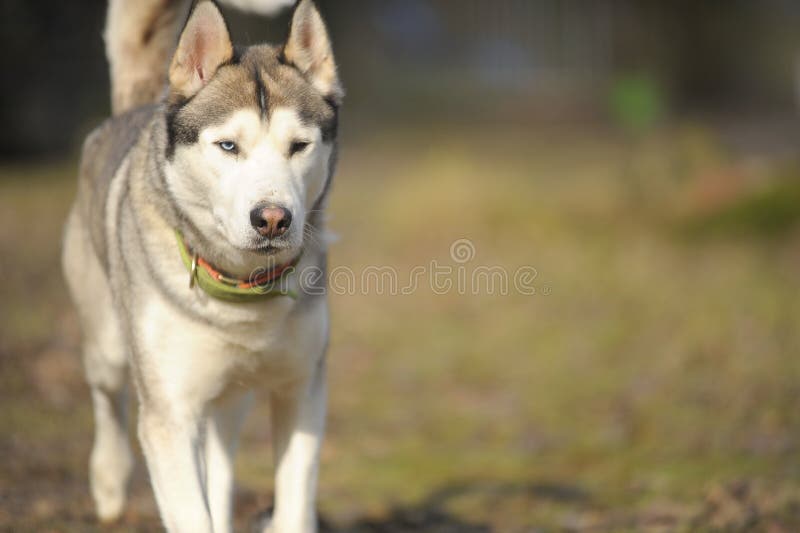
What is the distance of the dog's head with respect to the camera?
326 cm

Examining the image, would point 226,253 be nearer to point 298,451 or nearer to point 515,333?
point 298,451

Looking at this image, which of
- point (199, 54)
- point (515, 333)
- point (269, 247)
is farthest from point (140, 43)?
point (515, 333)

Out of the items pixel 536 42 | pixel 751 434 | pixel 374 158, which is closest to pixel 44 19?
pixel 374 158

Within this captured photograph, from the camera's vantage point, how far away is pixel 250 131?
333 cm

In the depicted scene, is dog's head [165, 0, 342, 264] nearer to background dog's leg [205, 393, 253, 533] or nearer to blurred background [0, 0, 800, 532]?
background dog's leg [205, 393, 253, 533]

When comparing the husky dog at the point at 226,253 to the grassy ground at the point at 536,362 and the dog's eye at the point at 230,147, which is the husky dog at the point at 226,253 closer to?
the dog's eye at the point at 230,147

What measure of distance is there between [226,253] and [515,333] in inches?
184

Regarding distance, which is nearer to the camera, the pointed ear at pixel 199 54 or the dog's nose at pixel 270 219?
the dog's nose at pixel 270 219

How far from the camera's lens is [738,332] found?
7.16m

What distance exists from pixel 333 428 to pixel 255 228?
3442mm

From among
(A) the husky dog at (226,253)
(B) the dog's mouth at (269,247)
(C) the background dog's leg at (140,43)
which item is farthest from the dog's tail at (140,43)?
(B) the dog's mouth at (269,247)

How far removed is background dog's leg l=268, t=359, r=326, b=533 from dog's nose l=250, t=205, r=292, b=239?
73cm

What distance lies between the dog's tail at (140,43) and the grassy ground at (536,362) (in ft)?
6.32

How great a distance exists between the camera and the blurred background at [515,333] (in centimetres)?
516
